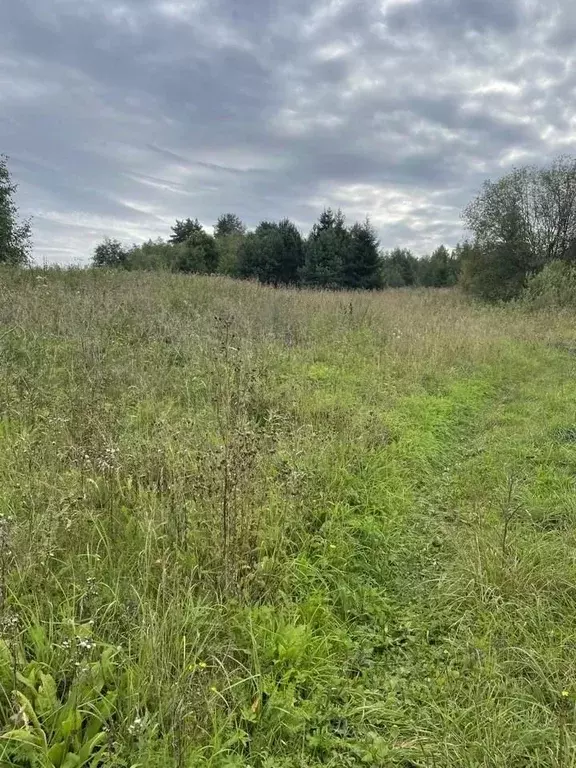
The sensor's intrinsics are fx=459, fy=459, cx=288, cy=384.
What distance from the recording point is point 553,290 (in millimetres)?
14734

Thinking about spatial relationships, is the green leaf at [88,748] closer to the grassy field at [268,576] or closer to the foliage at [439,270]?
the grassy field at [268,576]

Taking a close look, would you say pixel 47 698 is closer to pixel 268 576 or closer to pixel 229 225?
pixel 268 576

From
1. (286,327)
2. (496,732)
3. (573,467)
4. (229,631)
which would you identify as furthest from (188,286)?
(496,732)

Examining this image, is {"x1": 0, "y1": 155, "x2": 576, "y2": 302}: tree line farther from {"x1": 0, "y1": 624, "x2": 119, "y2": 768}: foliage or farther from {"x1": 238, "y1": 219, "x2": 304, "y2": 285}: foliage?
{"x1": 0, "y1": 624, "x2": 119, "y2": 768}: foliage

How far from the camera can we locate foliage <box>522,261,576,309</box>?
47.3ft

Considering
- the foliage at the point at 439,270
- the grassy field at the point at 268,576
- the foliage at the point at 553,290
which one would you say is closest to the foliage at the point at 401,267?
the foliage at the point at 439,270

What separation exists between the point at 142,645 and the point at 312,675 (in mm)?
782

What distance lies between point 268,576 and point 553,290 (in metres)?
15.5

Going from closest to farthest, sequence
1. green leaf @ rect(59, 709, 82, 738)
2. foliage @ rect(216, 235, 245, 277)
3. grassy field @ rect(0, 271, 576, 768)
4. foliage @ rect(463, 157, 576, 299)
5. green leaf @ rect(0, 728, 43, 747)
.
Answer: green leaf @ rect(0, 728, 43, 747) → green leaf @ rect(59, 709, 82, 738) → grassy field @ rect(0, 271, 576, 768) → foliage @ rect(463, 157, 576, 299) → foliage @ rect(216, 235, 245, 277)

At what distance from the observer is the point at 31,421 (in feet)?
12.7

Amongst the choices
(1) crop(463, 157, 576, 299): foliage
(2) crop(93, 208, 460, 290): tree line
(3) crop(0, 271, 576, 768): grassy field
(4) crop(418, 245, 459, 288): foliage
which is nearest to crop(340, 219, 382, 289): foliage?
(2) crop(93, 208, 460, 290): tree line

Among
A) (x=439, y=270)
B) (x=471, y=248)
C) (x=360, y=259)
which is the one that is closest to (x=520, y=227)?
(x=471, y=248)

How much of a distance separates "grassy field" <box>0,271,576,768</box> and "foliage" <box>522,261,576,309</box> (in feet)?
35.7

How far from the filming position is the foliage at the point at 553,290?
14.4 m
